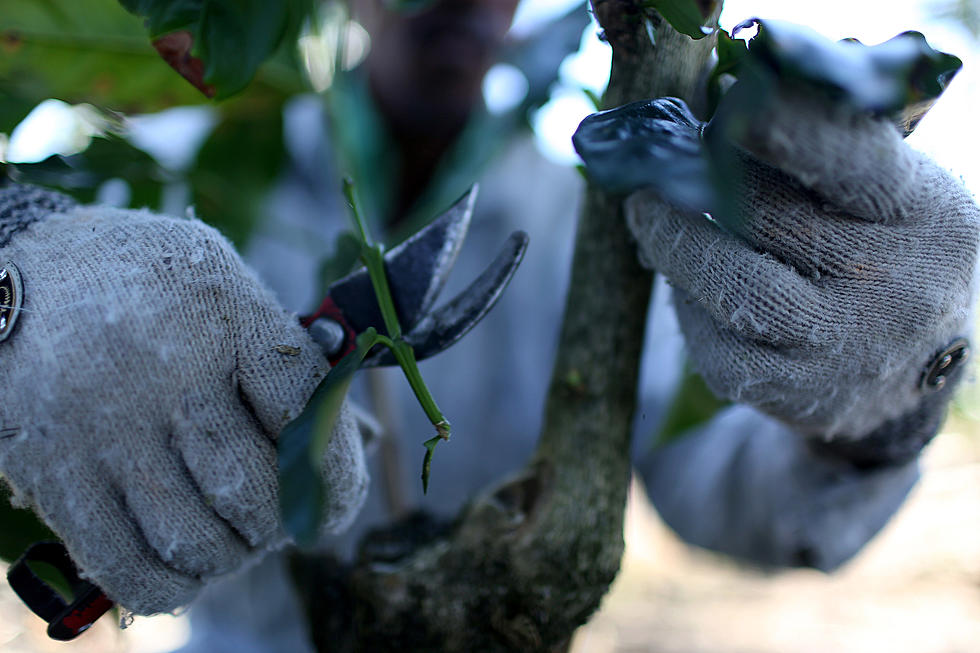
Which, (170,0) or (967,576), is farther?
(967,576)

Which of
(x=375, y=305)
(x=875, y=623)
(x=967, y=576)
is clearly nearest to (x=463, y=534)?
(x=375, y=305)

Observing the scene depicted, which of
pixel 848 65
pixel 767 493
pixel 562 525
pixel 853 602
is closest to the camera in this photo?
pixel 848 65

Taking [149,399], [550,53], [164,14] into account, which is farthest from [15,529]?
[550,53]

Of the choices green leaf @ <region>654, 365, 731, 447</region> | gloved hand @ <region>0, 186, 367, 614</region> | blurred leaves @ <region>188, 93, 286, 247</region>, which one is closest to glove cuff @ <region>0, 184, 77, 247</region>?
gloved hand @ <region>0, 186, 367, 614</region>

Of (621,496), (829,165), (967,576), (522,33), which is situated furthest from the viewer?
(967,576)

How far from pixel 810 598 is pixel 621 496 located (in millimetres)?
3051

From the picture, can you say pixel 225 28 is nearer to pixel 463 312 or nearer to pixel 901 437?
pixel 463 312

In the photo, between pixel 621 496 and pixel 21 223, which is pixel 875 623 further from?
pixel 21 223

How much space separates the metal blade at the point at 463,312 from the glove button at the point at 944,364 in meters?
0.37

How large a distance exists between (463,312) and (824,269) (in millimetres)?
266

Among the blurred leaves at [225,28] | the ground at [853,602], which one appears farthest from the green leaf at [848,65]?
the ground at [853,602]

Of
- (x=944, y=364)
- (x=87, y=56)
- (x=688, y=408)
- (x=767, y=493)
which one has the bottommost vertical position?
(x=767, y=493)

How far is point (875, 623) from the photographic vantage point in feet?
8.32

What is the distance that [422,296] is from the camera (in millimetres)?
506
